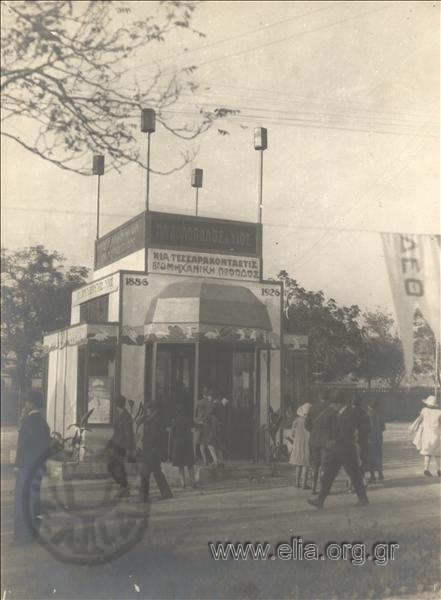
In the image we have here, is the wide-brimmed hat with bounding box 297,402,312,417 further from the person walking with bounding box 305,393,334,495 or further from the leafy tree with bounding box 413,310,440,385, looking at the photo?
the leafy tree with bounding box 413,310,440,385

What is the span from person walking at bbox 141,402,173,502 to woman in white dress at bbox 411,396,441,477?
1.86 metres

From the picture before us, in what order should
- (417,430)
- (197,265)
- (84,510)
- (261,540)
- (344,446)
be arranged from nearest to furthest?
1. (261,540)
2. (84,510)
3. (344,446)
4. (417,430)
5. (197,265)

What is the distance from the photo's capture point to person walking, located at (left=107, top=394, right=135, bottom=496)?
4.95 meters

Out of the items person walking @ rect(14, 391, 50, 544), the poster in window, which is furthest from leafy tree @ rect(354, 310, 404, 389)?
person walking @ rect(14, 391, 50, 544)

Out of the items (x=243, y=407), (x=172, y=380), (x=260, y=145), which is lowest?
(x=243, y=407)

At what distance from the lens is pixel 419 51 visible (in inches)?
200

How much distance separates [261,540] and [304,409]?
3.15 feet

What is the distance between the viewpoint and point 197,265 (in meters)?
5.26

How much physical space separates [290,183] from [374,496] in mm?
2363

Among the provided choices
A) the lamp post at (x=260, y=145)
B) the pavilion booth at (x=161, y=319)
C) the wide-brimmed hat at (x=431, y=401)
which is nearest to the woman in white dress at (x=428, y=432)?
the wide-brimmed hat at (x=431, y=401)

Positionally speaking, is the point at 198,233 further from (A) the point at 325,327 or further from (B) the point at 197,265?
(A) the point at 325,327

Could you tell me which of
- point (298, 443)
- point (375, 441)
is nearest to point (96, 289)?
point (298, 443)

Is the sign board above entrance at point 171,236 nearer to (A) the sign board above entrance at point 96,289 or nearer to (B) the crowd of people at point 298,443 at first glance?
(A) the sign board above entrance at point 96,289

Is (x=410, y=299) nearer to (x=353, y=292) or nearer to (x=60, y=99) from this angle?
(x=353, y=292)
